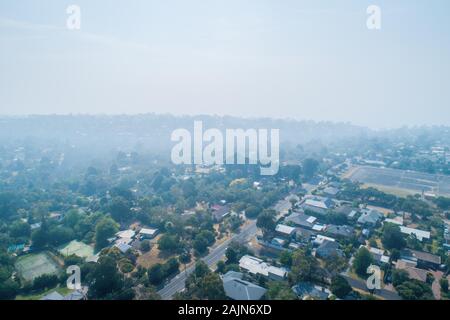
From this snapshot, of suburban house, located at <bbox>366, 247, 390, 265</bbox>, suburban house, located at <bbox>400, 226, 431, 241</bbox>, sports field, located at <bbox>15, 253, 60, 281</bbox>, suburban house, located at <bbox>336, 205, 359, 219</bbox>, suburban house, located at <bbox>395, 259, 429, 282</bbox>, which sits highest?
suburban house, located at <bbox>336, 205, 359, 219</bbox>

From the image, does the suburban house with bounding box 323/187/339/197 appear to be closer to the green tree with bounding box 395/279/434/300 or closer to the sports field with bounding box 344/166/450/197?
the sports field with bounding box 344/166/450/197

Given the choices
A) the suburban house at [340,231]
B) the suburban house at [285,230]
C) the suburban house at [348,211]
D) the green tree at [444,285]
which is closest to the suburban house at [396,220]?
the suburban house at [348,211]

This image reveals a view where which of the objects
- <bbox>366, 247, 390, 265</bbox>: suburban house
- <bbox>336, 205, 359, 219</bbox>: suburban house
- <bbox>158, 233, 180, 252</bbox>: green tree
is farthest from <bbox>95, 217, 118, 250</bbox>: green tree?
<bbox>336, 205, 359, 219</bbox>: suburban house

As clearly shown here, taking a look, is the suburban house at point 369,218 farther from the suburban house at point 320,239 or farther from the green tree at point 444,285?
the green tree at point 444,285

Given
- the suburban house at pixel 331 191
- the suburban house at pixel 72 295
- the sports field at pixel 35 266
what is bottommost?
the sports field at pixel 35 266

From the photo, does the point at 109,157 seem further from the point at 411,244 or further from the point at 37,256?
the point at 411,244

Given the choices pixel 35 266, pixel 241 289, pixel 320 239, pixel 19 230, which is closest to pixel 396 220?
pixel 320 239
